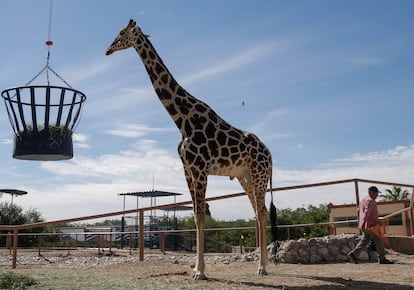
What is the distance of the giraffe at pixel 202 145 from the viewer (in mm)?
6082

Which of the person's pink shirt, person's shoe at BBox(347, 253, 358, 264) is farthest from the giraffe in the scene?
person's shoe at BBox(347, 253, 358, 264)

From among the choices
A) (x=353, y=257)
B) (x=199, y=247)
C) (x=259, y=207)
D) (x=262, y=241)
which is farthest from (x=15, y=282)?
(x=353, y=257)

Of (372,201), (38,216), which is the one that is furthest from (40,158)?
(38,216)

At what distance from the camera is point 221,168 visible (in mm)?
6477

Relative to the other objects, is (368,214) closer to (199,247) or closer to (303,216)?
(199,247)

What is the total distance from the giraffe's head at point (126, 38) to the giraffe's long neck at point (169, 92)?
0.24 ft

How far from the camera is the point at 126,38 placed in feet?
22.2

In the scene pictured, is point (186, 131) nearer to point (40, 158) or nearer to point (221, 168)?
point (221, 168)

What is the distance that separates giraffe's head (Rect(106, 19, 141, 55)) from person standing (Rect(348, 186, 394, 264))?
4.76 m

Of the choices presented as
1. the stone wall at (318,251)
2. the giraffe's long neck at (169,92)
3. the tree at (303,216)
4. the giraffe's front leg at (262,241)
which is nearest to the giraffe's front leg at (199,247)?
the giraffe's front leg at (262,241)

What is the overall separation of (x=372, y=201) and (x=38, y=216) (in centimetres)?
2770

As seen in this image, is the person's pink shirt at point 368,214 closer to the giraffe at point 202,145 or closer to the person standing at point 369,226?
the person standing at point 369,226

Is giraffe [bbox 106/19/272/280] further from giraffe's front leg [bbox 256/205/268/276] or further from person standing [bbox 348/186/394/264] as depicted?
person standing [bbox 348/186/394/264]

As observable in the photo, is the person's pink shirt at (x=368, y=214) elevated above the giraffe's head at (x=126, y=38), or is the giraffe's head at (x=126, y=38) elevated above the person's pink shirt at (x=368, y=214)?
the giraffe's head at (x=126, y=38)
